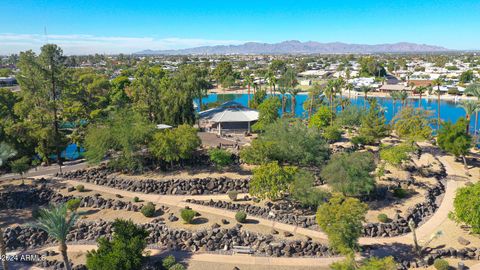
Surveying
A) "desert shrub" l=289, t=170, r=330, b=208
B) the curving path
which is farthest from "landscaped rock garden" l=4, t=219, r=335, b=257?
"desert shrub" l=289, t=170, r=330, b=208

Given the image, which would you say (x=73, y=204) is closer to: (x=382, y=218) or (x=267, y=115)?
(x=382, y=218)

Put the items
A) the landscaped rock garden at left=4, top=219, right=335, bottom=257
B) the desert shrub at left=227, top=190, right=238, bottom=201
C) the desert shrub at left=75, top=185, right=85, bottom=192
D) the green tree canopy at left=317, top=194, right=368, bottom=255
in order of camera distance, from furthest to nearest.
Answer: the desert shrub at left=75, top=185, right=85, bottom=192 < the desert shrub at left=227, top=190, right=238, bottom=201 < the landscaped rock garden at left=4, top=219, right=335, bottom=257 < the green tree canopy at left=317, top=194, right=368, bottom=255

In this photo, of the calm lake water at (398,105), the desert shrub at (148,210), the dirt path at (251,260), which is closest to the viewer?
the dirt path at (251,260)

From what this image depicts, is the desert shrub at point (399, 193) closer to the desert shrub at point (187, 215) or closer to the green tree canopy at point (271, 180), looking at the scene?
the green tree canopy at point (271, 180)

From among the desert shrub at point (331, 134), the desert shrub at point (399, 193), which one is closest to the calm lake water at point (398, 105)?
the desert shrub at point (331, 134)

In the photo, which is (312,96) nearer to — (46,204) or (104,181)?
(104,181)

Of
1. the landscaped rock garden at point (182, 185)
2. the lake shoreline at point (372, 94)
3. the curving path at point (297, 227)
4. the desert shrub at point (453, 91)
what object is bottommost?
the curving path at point (297, 227)

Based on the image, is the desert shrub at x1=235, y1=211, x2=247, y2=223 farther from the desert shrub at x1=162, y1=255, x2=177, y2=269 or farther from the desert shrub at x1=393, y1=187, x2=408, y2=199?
the desert shrub at x1=393, y1=187, x2=408, y2=199

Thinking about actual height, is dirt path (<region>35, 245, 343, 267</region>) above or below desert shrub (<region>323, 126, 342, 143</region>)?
below
